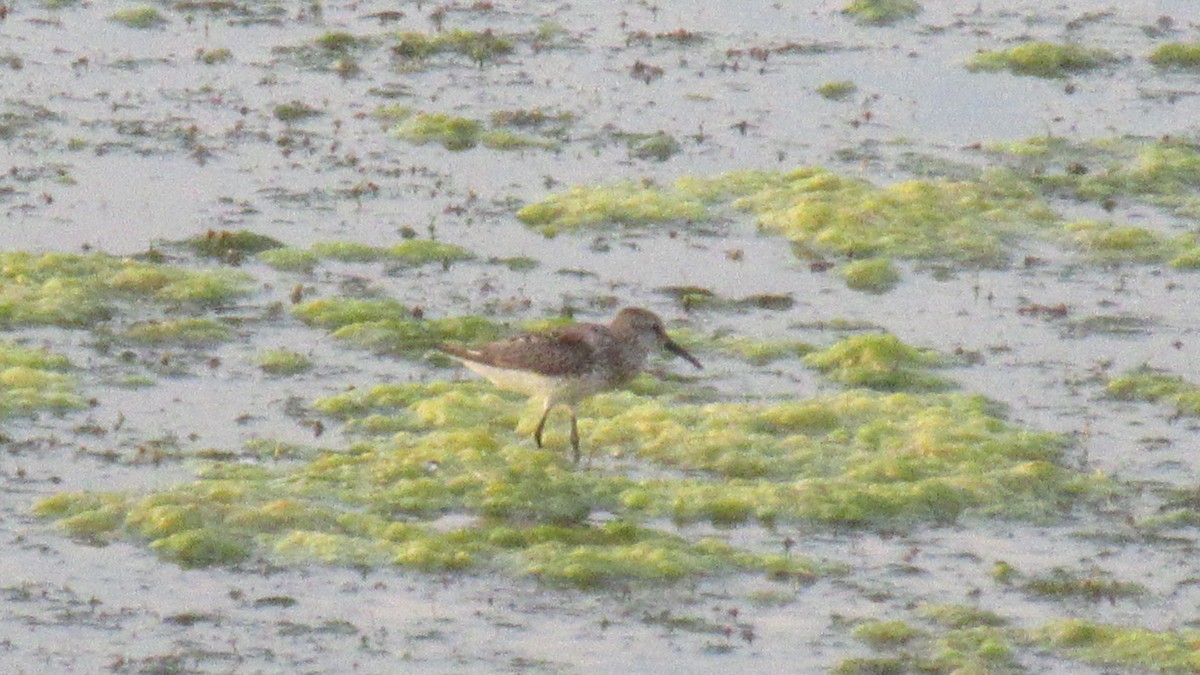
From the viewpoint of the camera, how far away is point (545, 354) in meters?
10.4

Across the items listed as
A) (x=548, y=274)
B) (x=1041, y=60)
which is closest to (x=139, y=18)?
(x=548, y=274)

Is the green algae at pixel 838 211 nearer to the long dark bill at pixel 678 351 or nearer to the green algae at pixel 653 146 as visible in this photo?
the green algae at pixel 653 146

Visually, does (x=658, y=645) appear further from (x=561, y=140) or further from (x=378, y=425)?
(x=561, y=140)

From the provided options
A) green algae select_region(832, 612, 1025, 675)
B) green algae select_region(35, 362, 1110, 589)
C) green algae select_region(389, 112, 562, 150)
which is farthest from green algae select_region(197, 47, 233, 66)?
green algae select_region(832, 612, 1025, 675)

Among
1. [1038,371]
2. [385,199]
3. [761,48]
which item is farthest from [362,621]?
[761,48]

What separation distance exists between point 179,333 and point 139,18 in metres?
5.77

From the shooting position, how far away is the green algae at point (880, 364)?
442 inches

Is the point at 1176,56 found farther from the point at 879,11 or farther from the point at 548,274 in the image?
the point at 548,274

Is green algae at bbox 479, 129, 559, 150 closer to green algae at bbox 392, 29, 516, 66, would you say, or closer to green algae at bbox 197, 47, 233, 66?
green algae at bbox 392, 29, 516, 66

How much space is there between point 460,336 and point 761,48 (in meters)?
5.73

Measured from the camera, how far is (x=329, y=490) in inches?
379

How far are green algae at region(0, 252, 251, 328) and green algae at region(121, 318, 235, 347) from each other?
0.90ft

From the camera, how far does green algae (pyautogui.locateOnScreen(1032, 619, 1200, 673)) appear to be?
8320 millimetres

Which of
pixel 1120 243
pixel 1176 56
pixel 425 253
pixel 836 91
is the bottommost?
pixel 425 253
